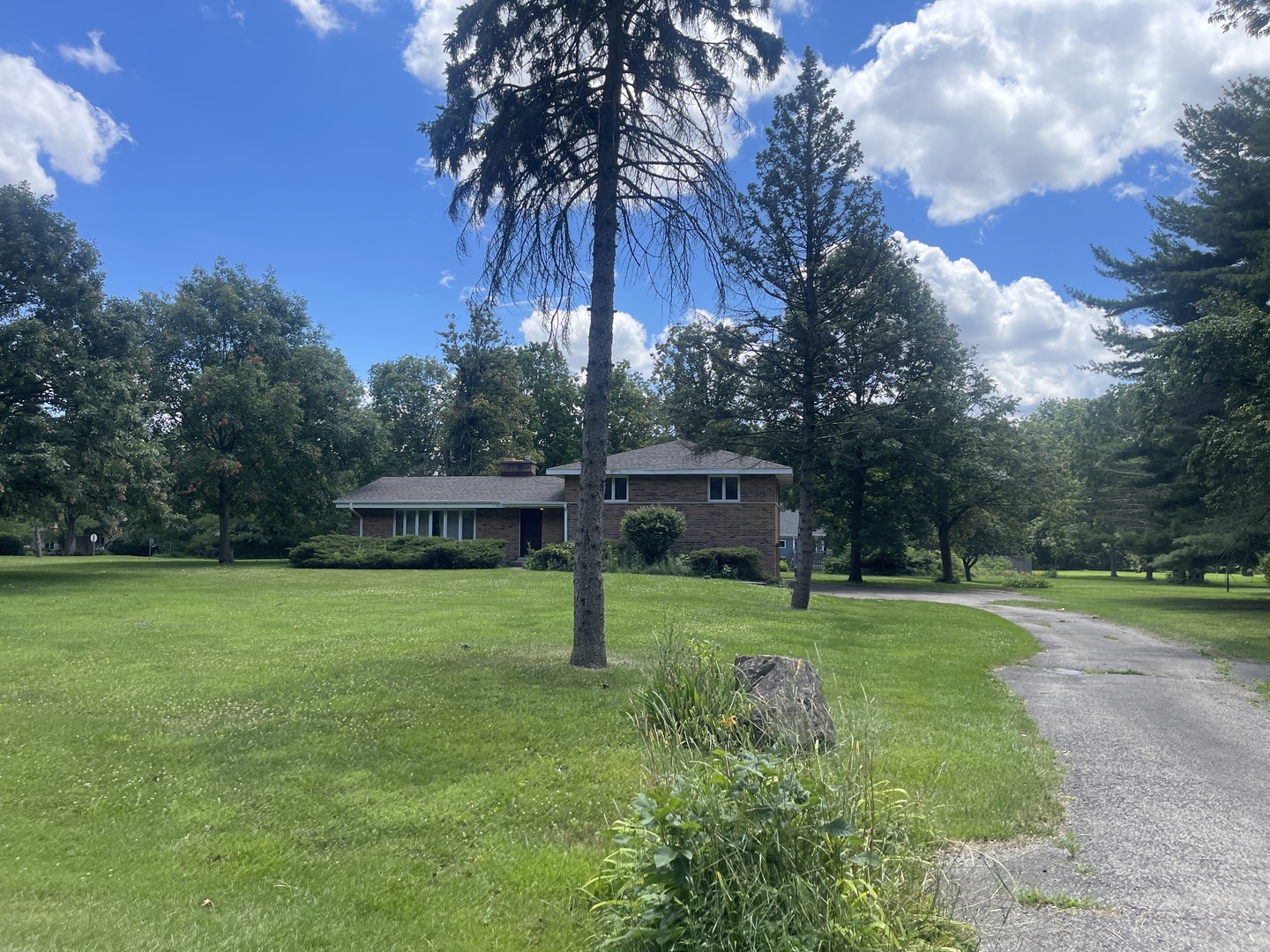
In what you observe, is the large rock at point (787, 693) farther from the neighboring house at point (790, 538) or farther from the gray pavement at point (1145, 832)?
the neighboring house at point (790, 538)

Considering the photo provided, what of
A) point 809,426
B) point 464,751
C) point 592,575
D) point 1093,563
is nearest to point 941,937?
point 464,751

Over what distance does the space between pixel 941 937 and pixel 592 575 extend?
642 cm

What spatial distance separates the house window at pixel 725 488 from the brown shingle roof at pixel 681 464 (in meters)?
0.60

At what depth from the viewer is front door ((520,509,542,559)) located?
35688mm

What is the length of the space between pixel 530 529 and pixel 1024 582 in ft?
81.9

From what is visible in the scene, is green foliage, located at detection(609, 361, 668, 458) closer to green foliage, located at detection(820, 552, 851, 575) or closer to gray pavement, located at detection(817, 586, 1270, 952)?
green foliage, located at detection(820, 552, 851, 575)

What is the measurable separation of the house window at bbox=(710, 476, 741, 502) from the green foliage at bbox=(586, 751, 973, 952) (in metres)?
27.7

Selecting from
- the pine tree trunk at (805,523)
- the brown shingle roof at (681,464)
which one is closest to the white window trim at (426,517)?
the brown shingle roof at (681,464)

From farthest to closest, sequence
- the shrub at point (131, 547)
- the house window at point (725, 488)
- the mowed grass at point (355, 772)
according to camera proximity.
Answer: the shrub at point (131, 547) → the house window at point (725, 488) → the mowed grass at point (355, 772)

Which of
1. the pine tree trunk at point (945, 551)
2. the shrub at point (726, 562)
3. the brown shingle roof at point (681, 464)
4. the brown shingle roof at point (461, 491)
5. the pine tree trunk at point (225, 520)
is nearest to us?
the shrub at point (726, 562)

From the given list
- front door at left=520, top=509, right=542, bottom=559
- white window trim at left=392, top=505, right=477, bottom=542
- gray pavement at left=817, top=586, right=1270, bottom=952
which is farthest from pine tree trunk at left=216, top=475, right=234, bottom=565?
gray pavement at left=817, top=586, right=1270, bottom=952

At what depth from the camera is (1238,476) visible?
1648 cm

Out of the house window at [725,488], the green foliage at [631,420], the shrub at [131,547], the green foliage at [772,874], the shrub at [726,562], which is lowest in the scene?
the green foliage at [772,874]

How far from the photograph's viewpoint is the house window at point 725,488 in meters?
30.8
